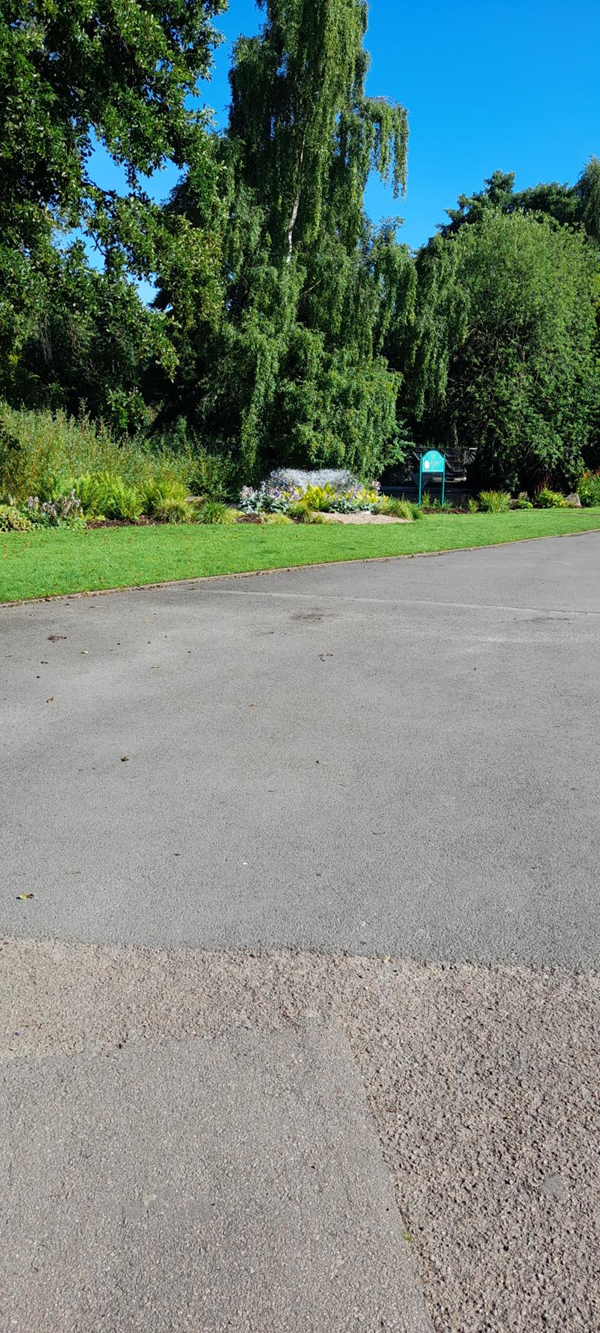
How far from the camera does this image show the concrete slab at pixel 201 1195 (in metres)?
1.80

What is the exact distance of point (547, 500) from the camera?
28.8m

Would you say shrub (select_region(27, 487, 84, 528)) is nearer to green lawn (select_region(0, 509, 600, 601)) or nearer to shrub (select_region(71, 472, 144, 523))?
shrub (select_region(71, 472, 144, 523))

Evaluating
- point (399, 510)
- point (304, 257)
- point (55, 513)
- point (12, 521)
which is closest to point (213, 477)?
point (399, 510)

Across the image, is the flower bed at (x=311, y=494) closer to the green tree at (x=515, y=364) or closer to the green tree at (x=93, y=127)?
the green tree at (x=93, y=127)

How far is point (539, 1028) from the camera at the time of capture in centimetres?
264

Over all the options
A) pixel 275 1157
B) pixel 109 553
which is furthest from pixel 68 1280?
pixel 109 553

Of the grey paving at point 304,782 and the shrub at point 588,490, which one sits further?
the shrub at point 588,490

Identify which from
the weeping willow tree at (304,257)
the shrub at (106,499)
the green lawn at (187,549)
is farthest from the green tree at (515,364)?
the shrub at (106,499)

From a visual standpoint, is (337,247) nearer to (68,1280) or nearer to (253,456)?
(253,456)

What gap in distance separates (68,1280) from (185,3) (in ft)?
56.1

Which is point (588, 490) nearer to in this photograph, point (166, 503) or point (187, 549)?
point (166, 503)

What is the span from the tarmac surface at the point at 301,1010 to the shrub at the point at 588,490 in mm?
27044

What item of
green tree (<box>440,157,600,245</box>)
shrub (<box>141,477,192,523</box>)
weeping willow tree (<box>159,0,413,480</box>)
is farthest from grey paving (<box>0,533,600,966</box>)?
green tree (<box>440,157,600,245</box>)

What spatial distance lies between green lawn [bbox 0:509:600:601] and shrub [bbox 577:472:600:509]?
1272 centimetres
